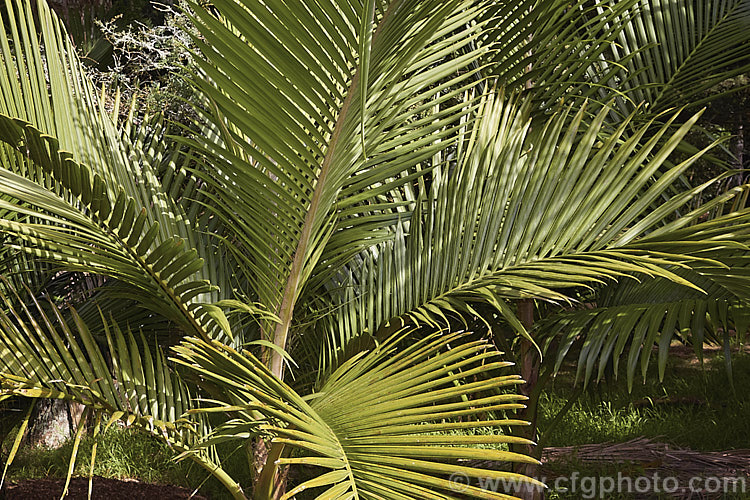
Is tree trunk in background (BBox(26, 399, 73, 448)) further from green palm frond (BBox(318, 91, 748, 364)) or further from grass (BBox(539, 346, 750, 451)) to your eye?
green palm frond (BBox(318, 91, 748, 364))

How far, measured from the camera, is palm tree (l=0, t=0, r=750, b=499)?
4.02ft

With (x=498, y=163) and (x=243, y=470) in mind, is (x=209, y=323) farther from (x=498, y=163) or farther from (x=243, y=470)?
(x=243, y=470)

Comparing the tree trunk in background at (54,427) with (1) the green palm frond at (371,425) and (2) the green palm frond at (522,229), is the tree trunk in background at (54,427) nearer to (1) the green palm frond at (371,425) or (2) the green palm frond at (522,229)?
(2) the green palm frond at (522,229)

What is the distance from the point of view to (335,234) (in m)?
1.79

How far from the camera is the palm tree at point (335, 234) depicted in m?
1.22

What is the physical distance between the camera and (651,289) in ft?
6.31

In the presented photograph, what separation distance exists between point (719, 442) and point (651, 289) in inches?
88.8

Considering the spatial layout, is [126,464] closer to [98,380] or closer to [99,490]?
[99,490]

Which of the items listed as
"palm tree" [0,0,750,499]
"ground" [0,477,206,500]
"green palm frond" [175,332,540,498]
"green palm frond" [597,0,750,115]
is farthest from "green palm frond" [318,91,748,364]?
"ground" [0,477,206,500]

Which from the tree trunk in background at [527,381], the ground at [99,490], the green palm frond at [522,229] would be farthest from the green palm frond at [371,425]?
the ground at [99,490]

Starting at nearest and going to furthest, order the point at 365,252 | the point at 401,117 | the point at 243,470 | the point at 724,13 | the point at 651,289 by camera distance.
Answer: the point at 401,117
the point at 651,289
the point at 365,252
the point at 724,13
the point at 243,470

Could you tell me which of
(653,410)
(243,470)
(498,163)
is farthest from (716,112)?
(243,470)

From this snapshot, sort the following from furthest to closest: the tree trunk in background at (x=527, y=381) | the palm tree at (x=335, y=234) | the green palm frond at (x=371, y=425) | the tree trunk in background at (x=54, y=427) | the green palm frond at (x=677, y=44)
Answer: the tree trunk in background at (x=54, y=427), the green palm frond at (x=677, y=44), the tree trunk in background at (x=527, y=381), the palm tree at (x=335, y=234), the green palm frond at (x=371, y=425)

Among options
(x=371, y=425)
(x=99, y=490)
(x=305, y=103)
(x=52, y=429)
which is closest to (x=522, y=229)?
(x=305, y=103)
